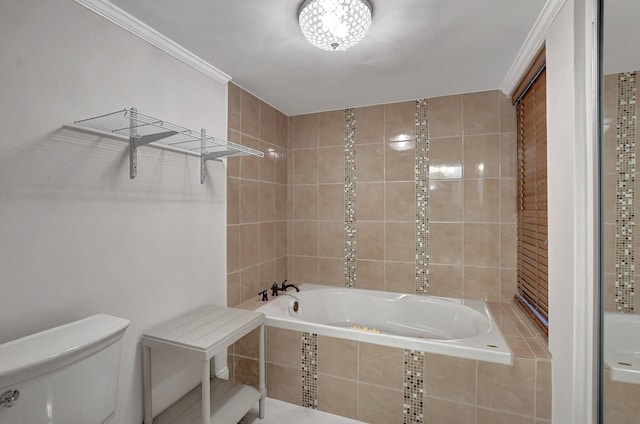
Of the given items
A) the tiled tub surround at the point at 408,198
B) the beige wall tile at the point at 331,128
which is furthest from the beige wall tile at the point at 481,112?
the beige wall tile at the point at 331,128

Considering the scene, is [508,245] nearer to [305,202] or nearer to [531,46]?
[531,46]

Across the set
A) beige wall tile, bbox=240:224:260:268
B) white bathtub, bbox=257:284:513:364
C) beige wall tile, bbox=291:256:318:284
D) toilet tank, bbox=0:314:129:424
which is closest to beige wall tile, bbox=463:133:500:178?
white bathtub, bbox=257:284:513:364

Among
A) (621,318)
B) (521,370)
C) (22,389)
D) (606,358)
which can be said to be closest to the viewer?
(22,389)

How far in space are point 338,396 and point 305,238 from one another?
4.90 feet

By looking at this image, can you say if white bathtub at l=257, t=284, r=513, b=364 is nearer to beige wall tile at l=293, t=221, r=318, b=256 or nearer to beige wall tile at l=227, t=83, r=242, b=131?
beige wall tile at l=293, t=221, r=318, b=256

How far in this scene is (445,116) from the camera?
8.39ft

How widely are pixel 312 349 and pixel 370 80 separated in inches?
80.1

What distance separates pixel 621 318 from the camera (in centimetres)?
99

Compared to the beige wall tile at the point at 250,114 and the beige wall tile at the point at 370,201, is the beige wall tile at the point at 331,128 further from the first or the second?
the beige wall tile at the point at 250,114

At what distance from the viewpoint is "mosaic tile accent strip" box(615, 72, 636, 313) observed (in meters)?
0.93

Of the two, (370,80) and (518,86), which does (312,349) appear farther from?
(518,86)

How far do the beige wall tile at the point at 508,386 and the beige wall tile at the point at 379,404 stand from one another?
482mm

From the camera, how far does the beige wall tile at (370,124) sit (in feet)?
9.09

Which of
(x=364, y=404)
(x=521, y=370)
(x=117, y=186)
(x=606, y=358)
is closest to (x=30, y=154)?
(x=117, y=186)
